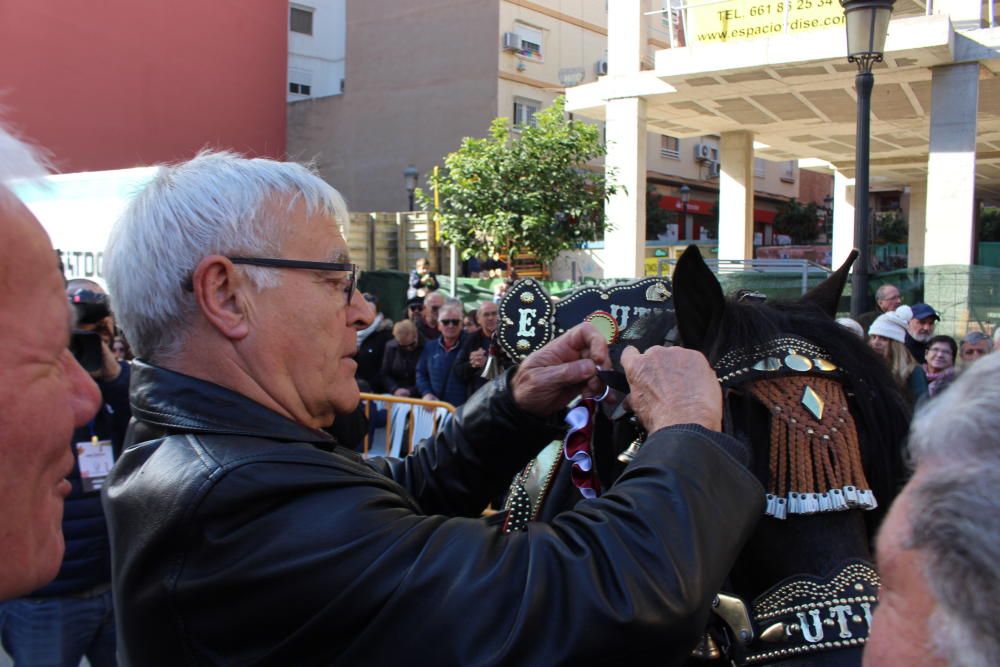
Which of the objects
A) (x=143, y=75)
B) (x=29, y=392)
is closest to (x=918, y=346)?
(x=29, y=392)

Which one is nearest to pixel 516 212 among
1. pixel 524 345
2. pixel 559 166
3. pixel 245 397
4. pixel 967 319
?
pixel 559 166

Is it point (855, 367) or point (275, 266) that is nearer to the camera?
point (275, 266)

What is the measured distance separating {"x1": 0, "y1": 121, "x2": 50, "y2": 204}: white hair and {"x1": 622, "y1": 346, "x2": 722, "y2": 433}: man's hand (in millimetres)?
1001

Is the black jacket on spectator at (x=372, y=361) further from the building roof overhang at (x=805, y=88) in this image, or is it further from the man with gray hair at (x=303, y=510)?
the man with gray hair at (x=303, y=510)

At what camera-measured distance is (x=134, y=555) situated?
1307 mm

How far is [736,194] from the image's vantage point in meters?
16.0

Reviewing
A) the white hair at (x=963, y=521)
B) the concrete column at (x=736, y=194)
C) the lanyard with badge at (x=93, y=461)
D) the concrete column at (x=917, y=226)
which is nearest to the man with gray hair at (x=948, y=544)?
the white hair at (x=963, y=521)

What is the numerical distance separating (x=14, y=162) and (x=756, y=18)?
12.3 meters

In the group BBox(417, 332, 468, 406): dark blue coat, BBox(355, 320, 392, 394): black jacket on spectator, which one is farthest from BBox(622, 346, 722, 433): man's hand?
BBox(355, 320, 392, 394): black jacket on spectator

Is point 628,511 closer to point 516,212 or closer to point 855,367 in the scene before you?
point 855,367

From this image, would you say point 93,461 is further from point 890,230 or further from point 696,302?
point 890,230

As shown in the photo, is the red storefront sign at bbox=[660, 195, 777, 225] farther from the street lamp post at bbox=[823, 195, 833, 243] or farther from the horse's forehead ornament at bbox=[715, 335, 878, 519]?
the horse's forehead ornament at bbox=[715, 335, 878, 519]

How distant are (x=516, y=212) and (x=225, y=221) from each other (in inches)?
490

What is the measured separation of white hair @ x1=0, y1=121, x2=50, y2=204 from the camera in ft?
3.06
